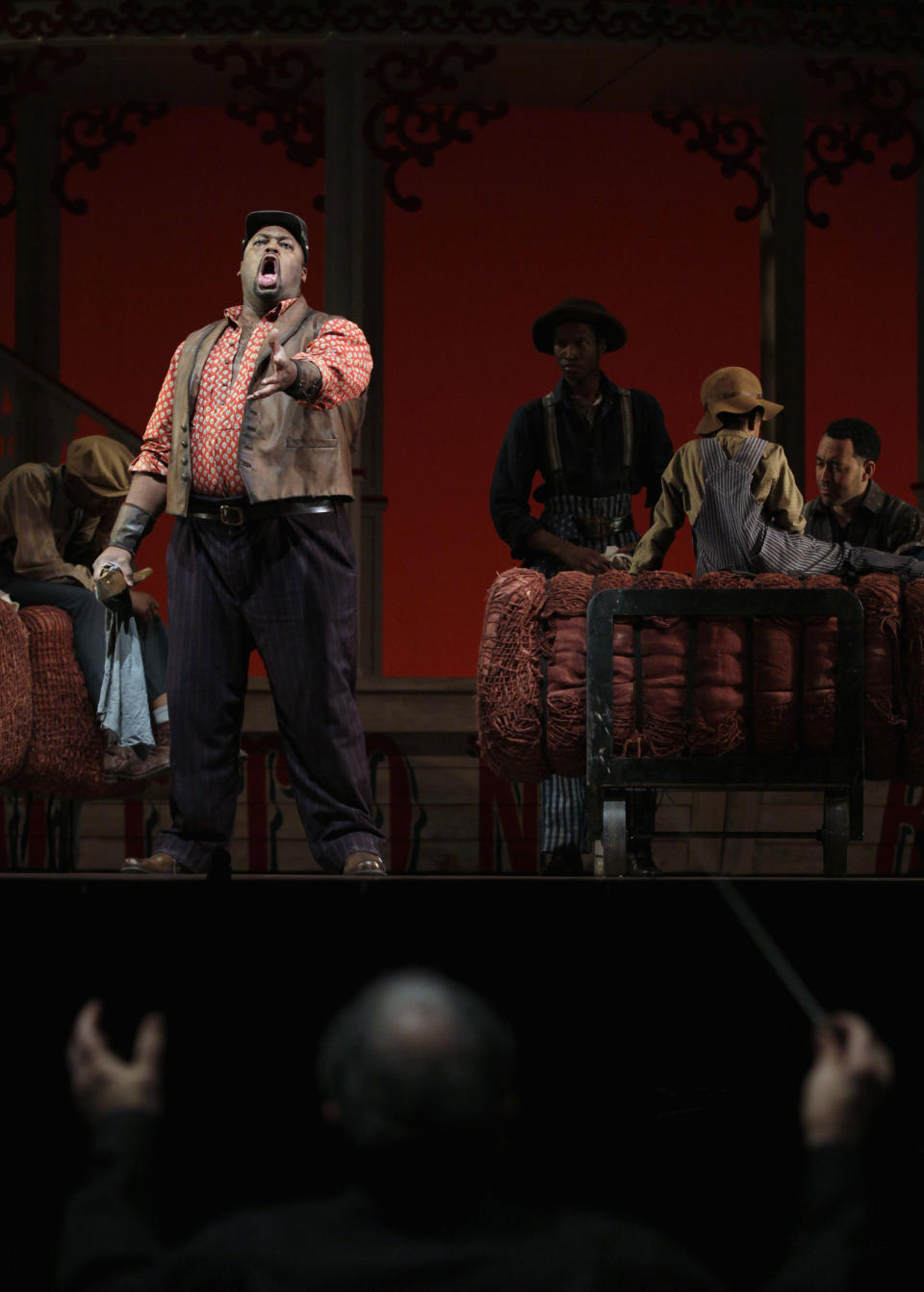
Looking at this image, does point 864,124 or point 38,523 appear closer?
point 38,523

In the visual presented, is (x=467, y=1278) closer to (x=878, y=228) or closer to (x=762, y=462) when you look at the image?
(x=762, y=462)

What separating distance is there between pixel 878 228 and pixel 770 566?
5.33 metres

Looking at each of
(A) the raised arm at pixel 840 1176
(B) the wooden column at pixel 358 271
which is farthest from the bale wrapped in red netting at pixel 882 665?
(B) the wooden column at pixel 358 271

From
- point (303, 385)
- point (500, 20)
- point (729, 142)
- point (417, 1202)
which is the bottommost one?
point (417, 1202)

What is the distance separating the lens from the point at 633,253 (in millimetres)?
8781

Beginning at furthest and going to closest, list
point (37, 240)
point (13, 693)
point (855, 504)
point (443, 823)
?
point (37, 240) < point (443, 823) < point (855, 504) < point (13, 693)

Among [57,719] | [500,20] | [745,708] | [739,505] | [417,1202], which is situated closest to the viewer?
[417,1202]

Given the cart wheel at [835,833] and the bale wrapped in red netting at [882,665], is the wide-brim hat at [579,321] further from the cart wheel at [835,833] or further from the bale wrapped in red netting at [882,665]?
the cart wheel at [835,833]

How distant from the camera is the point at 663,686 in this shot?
12.0ft

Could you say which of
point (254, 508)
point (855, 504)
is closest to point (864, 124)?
point (855, 504)

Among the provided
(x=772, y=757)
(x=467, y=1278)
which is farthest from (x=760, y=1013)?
(x=772, y=757)

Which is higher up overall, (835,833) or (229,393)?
(229,393)

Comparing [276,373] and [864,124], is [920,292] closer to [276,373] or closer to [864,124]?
[864,124]

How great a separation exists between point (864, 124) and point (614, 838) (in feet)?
16.6
